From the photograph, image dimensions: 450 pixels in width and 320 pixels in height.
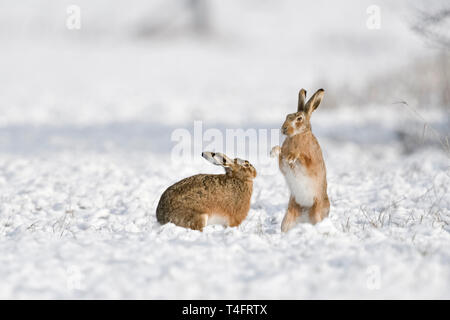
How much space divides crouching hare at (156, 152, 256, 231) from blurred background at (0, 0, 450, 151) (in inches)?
86.5

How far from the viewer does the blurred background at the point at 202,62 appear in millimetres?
16672

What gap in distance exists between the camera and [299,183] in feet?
19.5

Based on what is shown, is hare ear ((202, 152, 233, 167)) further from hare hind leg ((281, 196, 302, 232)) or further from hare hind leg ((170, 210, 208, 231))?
hare hind leg ((281, 196, 302, 232))

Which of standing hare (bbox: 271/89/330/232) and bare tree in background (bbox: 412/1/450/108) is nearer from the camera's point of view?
standing hare (bbox: 271/89/330/232)

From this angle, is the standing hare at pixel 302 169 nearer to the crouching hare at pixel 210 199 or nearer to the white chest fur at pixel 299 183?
the white chest fur at pixel 299 183

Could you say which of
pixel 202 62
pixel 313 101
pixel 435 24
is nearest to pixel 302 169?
pixel 313 101

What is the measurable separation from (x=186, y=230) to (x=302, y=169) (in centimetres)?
141

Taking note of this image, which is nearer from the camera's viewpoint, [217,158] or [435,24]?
[217,158]

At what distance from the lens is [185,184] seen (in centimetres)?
607

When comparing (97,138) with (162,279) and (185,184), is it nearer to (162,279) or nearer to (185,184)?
(185,184)

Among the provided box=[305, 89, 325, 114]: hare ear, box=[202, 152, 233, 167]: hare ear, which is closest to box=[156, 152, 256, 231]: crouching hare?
box=[202, 152, 233, 167]: hare ear

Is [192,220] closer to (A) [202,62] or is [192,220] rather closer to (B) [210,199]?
(B) [210,199]

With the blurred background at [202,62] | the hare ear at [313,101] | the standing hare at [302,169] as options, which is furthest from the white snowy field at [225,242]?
the blurred background at [202,62]

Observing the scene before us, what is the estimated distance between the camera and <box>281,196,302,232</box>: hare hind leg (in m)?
5.93
